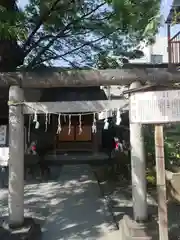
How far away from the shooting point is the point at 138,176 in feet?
17.2

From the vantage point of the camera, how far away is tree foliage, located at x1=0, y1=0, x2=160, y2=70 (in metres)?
5.20

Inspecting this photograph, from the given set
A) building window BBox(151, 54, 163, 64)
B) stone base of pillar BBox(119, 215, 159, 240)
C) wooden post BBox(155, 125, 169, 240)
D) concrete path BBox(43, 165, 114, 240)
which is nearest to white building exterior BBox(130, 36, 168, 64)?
building window BBox(151, 54, 163, 64)

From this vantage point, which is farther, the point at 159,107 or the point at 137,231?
the point at 137,231

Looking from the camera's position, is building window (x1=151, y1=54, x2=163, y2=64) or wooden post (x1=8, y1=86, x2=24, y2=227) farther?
building window (x1=151, y1=54, x2=163, y2=64)

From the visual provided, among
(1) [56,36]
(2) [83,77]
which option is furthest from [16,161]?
(1) [56,36]

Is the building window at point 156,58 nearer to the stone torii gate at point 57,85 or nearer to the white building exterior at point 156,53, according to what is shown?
the white building exterior at point 156,53

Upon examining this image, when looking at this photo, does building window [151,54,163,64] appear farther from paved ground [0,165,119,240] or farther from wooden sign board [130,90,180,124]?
wooden sign board [130,90,180,124]

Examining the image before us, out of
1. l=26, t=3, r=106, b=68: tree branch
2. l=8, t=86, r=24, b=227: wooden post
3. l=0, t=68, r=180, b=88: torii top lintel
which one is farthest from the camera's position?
l=26, t=3, r=106, b=68: tree branch

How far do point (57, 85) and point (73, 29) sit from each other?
2.84m

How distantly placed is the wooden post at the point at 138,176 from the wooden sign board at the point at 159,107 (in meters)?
1.43

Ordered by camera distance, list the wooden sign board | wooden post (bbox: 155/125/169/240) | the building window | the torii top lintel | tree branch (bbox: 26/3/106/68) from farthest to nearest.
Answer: the building window
tree branch (bbox: 26/3/106/68)
the torii top lintel
wooden post (bbox: 155/125/169/240)
the wooden sign board

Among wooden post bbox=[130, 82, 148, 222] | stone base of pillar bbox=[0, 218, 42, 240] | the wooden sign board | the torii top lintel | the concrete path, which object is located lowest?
the concrete path

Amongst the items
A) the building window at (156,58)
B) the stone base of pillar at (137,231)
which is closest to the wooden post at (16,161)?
the stone base of pillar at (137,231)

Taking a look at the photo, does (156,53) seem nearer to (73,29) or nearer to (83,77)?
(73,29)
